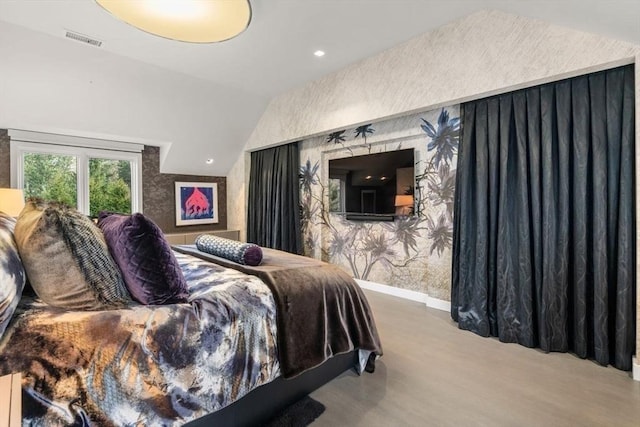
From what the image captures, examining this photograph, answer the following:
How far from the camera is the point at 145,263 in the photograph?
4.37 ft

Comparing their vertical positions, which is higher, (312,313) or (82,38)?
(82,38)

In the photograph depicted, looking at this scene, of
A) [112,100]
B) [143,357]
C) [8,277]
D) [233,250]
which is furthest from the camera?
[112,100]

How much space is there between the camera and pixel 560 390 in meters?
1.86

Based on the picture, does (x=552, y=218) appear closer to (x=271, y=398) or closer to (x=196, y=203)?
(x=271, y=398)

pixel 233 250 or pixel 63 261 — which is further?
pixel 233 250

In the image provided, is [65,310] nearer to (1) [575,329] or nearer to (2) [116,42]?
(2) [116,42]

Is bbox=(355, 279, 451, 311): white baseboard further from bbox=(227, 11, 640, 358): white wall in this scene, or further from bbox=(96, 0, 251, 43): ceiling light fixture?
bbox=(96, 0, 251, 43): ceiling light fixture

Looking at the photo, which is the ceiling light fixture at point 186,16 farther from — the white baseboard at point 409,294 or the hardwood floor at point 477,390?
the white baseboard at point 409,294

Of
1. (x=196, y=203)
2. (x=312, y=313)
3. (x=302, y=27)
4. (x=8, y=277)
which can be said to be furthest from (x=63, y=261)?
(x=196, y=203)

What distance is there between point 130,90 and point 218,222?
2764mm

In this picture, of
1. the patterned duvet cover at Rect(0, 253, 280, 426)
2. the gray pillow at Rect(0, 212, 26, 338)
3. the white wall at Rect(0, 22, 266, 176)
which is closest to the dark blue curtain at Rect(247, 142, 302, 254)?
the white wall at Rect(0, 22, 266, 176)

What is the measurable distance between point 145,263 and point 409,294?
2986 millimetres

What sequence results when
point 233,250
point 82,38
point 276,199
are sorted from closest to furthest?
point 233,250
point 82,38
point 276,199

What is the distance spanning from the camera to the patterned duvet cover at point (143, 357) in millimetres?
994
